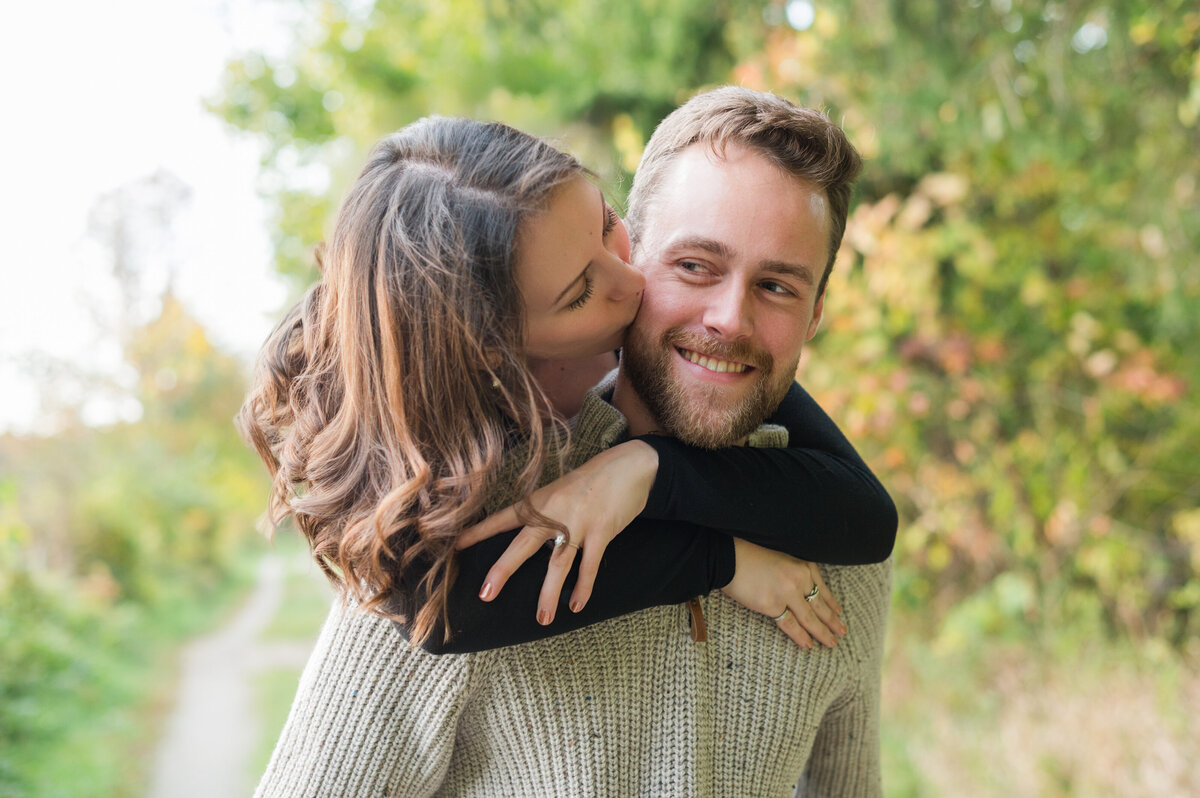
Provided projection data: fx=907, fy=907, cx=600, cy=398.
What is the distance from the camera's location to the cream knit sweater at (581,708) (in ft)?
4.22

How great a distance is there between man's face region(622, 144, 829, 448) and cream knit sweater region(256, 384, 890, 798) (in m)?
0.13

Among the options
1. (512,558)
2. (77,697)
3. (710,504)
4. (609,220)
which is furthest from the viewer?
(77,697)

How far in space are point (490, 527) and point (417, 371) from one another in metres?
0.24

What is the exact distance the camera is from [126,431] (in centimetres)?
1118

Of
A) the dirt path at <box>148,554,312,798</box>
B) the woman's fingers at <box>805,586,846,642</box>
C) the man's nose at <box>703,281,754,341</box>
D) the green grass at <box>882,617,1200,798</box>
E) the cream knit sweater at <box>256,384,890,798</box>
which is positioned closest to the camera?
the cream knit sweater at <box>256,384,890,798</box>

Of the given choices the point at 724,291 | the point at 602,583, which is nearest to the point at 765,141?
the point at 724,291

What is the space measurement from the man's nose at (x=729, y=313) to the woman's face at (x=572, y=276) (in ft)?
0.40

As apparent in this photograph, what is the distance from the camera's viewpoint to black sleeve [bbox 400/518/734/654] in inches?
47.3

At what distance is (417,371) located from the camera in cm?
123

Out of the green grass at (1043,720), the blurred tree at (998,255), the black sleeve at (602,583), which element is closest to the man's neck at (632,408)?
the black sleeve at (602,583)

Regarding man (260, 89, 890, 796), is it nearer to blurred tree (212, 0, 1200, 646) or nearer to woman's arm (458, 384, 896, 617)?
woman's arm (458, 384, 896, 617)

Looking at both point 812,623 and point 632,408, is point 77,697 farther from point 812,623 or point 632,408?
point 812,623

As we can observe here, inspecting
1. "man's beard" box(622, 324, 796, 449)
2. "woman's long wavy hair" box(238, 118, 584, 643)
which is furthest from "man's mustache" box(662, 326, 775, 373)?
"woman's long wavy hair" box(238, 118, 584, 643)

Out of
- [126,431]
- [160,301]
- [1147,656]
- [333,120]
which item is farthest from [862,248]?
[160,301]
